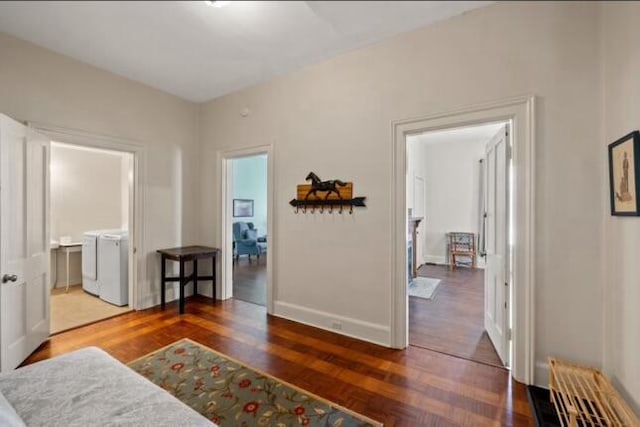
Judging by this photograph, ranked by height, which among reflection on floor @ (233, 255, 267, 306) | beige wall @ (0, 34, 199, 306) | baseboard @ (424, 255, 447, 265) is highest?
beige wall @ (0, 34, 199, 306)

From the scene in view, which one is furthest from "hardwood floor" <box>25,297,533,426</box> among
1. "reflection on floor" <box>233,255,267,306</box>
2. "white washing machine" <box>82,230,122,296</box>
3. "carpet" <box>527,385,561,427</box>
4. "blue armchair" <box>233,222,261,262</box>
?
"blue armchair" <box>233,222,261,262</box>

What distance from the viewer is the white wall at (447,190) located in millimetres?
6496

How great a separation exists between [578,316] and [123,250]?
4810 mm

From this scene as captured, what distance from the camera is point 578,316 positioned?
1.98 metres

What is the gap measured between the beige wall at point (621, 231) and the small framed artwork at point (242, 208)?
23.4 feet

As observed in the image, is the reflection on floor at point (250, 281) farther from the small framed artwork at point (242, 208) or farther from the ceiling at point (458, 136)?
the ceiling at point (458, 136)

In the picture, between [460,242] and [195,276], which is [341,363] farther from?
[460,242]

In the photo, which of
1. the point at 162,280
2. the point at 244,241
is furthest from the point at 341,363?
the point at 244,241

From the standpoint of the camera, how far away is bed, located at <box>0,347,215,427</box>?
0.99 m

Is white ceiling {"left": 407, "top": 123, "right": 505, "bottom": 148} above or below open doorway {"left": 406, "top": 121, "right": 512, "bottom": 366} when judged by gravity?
above

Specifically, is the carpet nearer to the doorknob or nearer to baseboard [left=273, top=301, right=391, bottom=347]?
baseboard [left=273, top=301, right=391, bottom=347]

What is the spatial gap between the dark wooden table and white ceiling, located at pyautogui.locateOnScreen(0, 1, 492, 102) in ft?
7.18

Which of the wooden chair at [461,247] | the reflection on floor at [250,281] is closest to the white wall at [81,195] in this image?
A: the reflection on floor at [250,281]

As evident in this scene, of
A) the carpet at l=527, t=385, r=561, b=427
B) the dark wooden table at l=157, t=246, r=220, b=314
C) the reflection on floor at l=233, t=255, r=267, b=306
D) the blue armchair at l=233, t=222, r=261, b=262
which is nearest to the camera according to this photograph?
the carpet at l=527, t=385, r=561, b=427
